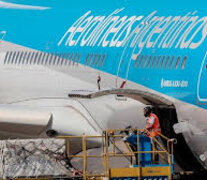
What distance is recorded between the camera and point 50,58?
54.8 feet

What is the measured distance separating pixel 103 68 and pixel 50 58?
187 cm

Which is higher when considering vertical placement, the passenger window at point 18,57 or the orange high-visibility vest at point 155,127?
the passenger window at point 18,57

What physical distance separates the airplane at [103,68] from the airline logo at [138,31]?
2 centimetres

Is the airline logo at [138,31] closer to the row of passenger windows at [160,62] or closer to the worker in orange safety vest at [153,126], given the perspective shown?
the row of passenger windows at [160,62]

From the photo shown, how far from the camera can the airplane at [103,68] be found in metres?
13.8

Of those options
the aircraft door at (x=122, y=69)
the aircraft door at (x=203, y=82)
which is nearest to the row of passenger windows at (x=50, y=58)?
the aircraft door at (x=122, y=69)

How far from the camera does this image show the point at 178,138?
14.2m

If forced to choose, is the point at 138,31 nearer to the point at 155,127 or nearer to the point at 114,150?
the point at 155,127

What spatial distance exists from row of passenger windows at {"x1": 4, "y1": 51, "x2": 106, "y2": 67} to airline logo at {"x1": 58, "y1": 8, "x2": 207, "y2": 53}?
0.29 metres

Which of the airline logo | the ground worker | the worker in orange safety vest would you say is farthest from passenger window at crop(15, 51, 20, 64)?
the worker in orange safety vest

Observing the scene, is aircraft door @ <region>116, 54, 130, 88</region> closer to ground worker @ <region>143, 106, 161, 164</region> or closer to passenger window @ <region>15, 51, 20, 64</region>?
ground worker @ <region>143, 106, 161, 164</region>

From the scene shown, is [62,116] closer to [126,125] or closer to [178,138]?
[126,125]

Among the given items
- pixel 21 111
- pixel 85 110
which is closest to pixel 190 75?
pixel 85 110

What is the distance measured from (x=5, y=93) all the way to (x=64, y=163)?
331 centimetres
